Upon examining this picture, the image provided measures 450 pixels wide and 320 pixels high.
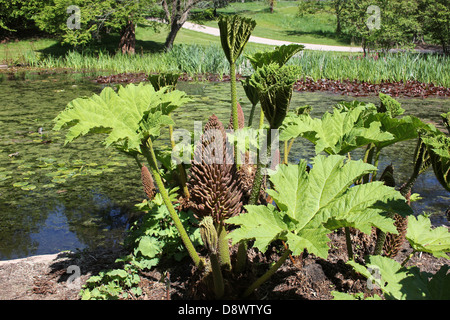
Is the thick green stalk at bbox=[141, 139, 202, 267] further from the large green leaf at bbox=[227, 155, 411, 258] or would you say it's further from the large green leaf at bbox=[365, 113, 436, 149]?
the large green leaf at bbox=[365, 113, 436, 149]

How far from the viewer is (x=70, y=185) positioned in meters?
4.58

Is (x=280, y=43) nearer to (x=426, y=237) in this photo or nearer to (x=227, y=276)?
(x=426, y=237)

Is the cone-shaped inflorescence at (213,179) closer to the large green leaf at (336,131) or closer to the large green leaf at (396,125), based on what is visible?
the large green leaf at (336,131)

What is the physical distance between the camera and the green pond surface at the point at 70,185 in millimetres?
3477

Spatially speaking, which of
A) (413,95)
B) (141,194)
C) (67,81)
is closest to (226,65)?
(67,81)

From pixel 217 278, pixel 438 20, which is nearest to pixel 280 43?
pixel 438 20

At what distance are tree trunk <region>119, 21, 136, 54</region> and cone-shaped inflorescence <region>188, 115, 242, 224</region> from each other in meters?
18.0

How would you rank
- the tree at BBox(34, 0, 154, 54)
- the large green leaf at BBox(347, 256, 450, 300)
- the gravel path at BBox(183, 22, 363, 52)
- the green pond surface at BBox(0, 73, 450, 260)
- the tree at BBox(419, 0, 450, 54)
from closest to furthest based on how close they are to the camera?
the large green leaf at BBox(347, 256, 450, 300) → the green pond surface at BBox(0, 73, 450, 260) → the tree at BBox(34, 0, 154, 54) → the tree at BBox(419, 0, 450, 54) → the gravel path at BBox(183, 22, 363, 52)

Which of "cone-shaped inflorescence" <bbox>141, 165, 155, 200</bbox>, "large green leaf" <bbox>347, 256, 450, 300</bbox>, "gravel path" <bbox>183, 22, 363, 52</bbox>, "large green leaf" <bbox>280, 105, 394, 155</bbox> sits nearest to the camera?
"large green leaf" <bbox>347, 256, 450, 300</bbox>

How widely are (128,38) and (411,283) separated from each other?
19.3 meters

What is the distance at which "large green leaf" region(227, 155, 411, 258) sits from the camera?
1585mm

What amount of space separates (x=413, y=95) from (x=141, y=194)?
8416 mm

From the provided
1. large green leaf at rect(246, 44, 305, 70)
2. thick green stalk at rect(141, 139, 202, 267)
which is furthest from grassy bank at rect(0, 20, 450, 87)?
thick green stalk at rect(141, 139, 202, 267)

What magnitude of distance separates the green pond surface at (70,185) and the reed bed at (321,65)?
3.41 m
